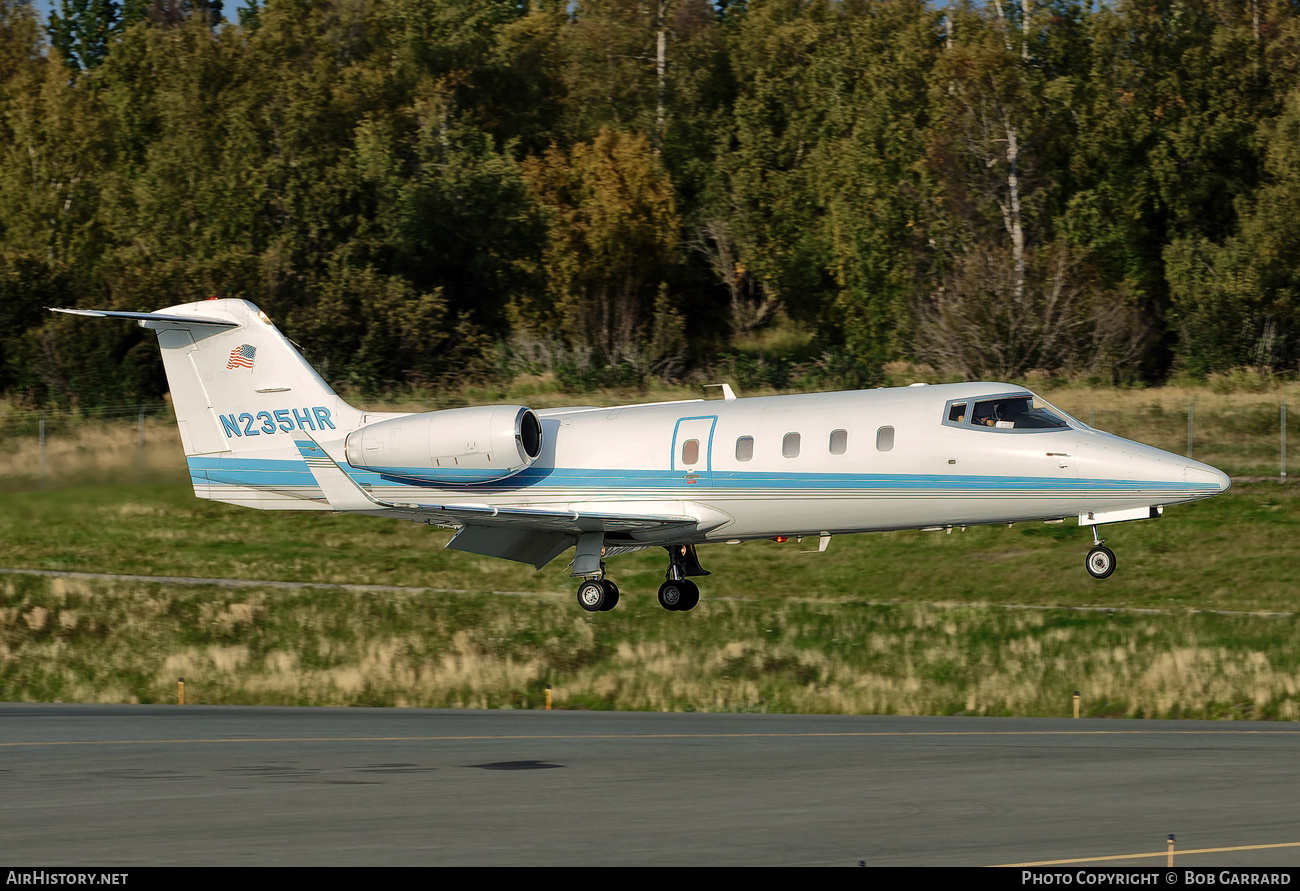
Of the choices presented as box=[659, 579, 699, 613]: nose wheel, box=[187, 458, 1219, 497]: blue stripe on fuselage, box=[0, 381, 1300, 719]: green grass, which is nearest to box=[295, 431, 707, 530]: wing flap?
box=[187, 458, 1219, 497]: blue stripe on fuselage

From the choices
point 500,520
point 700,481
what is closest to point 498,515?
point 500,520

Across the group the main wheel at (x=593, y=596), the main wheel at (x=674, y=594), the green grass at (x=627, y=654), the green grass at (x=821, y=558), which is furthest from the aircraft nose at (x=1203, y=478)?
the green grass at (x=821, y=558)

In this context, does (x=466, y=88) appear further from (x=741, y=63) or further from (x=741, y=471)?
(x=741, y=471)

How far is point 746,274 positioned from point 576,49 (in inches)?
587

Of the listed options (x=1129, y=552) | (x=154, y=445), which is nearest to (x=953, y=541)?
(x=1129, y=552)

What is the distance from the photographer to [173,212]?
74688 mm

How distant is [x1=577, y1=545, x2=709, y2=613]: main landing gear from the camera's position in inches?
1307

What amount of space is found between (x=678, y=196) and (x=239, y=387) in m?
50.2

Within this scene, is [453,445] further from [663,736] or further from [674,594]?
[663,736]

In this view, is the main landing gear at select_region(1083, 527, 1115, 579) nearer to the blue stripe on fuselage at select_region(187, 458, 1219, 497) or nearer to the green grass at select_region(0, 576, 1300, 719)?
the blue stripe on fuselage at select_region(187, 458, 1219, 497)

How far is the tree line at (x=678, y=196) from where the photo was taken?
67938 mm

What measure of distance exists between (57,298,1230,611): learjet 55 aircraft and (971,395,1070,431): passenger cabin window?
3 cm

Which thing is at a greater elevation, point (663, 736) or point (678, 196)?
point (678, 196)

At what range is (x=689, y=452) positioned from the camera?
32.4 meters
